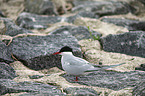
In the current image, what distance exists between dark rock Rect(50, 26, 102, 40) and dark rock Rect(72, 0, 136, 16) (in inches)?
37.0

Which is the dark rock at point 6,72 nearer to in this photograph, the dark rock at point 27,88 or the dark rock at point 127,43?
the dark rock at point 27,88

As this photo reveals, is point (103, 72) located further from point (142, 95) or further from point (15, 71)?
point (15, 71)

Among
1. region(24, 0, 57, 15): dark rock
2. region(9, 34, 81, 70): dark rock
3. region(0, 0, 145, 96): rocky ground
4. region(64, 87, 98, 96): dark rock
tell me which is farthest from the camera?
region(24, 0, 57, 15): dark rock

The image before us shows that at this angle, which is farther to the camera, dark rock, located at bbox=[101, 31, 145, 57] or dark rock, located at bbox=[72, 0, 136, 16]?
dark rock, located at bbox=[72, 0, 136, 16]

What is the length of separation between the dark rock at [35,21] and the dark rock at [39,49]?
2.68 feet

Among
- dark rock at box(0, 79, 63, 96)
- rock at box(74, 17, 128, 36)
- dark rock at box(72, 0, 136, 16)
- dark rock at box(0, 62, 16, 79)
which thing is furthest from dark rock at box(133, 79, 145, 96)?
dark rock at box(72, 0, 136, 16)

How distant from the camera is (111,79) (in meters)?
2.12

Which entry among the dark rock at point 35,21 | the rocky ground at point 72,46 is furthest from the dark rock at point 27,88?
the dark rock at point 35,21

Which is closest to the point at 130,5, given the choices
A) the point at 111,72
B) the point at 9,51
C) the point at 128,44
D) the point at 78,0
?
the point at 78,0

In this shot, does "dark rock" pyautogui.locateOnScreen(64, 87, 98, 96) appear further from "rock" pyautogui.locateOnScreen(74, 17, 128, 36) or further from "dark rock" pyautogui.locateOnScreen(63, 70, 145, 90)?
"rock" pyautogui.locateOnScreen(74, 17, 128, 36)

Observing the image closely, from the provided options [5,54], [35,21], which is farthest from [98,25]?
[5,54]

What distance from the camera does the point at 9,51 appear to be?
2535mm

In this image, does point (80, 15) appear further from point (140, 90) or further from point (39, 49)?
point (140, 90)

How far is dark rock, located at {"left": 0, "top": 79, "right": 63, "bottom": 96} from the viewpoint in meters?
1.76
